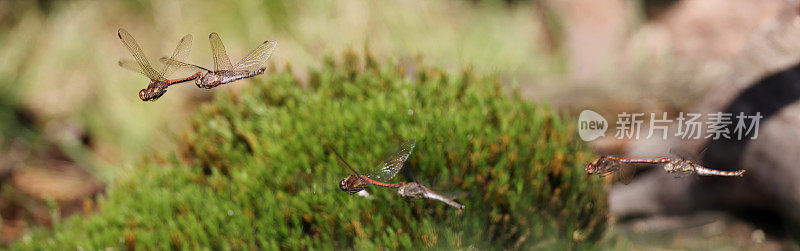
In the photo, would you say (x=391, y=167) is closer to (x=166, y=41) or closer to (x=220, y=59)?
(x=220, y=59)

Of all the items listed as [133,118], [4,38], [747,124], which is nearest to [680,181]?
[747,124]

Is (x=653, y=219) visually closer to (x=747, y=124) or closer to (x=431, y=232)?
(x=747, y=124)

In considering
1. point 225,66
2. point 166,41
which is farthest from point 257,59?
point 166,41

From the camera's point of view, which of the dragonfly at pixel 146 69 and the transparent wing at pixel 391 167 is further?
the transparent wing at pixel 391 167

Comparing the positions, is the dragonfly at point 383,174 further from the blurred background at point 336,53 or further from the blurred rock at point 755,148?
the blurred background at point 336,53

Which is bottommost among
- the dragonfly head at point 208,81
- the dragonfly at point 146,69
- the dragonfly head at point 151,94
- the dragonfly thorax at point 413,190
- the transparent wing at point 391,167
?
the dragonfly thorax at point 413,190

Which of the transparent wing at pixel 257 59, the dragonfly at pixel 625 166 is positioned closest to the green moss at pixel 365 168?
the dragonfly at pixel 625 166

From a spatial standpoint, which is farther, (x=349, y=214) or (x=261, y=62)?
(x=349, y=214)

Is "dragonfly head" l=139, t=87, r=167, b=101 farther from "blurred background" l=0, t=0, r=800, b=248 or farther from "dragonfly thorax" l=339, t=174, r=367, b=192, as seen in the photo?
"blurred background" l=0, t=0, r=800, b=248
